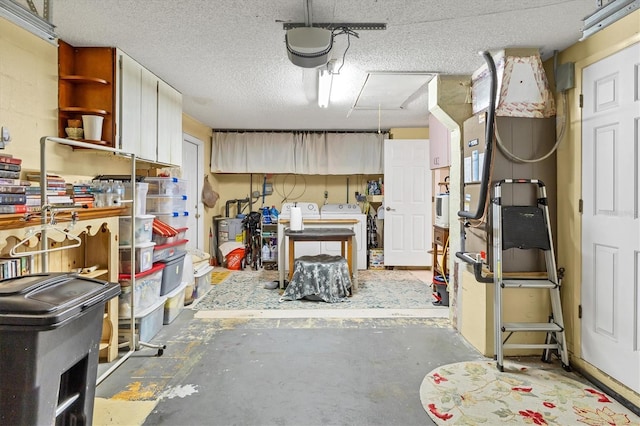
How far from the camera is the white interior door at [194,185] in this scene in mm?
5195

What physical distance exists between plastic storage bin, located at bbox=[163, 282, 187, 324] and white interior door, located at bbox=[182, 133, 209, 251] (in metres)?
1.71

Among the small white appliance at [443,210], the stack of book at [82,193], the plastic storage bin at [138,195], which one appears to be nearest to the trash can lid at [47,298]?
the stack of book at [82,193]

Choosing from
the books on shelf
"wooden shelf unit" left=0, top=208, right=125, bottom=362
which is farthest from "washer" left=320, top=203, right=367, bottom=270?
the books on shelf

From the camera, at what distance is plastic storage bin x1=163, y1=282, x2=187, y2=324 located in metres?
3.24

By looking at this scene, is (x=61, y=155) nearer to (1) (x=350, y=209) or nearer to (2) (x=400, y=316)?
(2) (x=400, y=316)

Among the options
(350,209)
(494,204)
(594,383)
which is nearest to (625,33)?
(494,204)

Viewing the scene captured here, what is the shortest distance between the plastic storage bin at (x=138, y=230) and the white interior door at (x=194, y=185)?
2.26m

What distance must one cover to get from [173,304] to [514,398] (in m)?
2.87

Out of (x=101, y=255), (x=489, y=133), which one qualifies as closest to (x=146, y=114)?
(x=101, y=255)

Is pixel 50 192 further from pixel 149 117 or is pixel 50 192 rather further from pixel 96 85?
pixel 149 117

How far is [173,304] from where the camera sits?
3.31m

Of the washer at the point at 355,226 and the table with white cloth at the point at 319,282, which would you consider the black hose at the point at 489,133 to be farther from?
the washer at the point at 355,226

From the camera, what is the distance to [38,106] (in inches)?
90.9

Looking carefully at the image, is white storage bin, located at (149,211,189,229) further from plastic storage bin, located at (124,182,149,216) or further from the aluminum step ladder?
the aluminum step ladder
